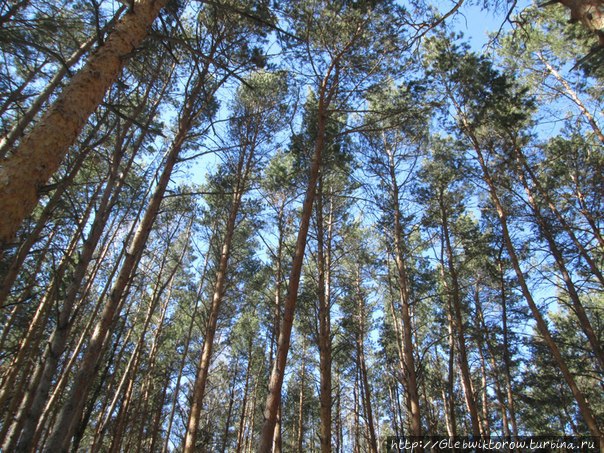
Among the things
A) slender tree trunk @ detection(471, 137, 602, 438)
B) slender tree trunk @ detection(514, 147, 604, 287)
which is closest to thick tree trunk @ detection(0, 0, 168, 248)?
slender tree trunk @ detection(471, 137, 602, 438)

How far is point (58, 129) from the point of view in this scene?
207cm

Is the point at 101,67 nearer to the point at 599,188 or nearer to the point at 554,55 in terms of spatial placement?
the point at 599,188

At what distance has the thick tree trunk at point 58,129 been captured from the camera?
1.74 m

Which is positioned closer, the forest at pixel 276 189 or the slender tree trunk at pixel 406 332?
the forest at pixel 276 189

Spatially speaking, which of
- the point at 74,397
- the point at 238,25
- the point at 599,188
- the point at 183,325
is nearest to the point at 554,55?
the point at 599,188

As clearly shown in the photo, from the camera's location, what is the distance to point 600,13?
11.1ft

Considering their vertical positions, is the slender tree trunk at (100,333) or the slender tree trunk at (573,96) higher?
the slender tree trunk at (573,96)

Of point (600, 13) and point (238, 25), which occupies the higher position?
point (238, 25)

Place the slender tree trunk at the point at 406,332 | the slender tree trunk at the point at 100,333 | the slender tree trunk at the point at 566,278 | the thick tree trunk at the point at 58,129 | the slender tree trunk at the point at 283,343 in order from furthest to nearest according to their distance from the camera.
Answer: the slender tree trunk at the point at 566,278 < the slender tree trunk at the point at 406,332 < the slender tree trunk at the point at 283,343 < the slender tree trunk at the point at 100,333 < the thick tree trunk at the point at 58,129

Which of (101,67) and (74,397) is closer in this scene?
(101,67)

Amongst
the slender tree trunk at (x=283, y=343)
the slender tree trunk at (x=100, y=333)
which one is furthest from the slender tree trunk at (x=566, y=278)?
the slender tree trunk at (x=100, y=333)

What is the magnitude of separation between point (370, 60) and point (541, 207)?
780cm

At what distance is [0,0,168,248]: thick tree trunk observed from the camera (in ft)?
5.70

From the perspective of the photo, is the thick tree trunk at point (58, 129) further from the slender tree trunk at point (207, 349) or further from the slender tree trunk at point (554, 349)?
the slender tree trunk at point (554, 349)
